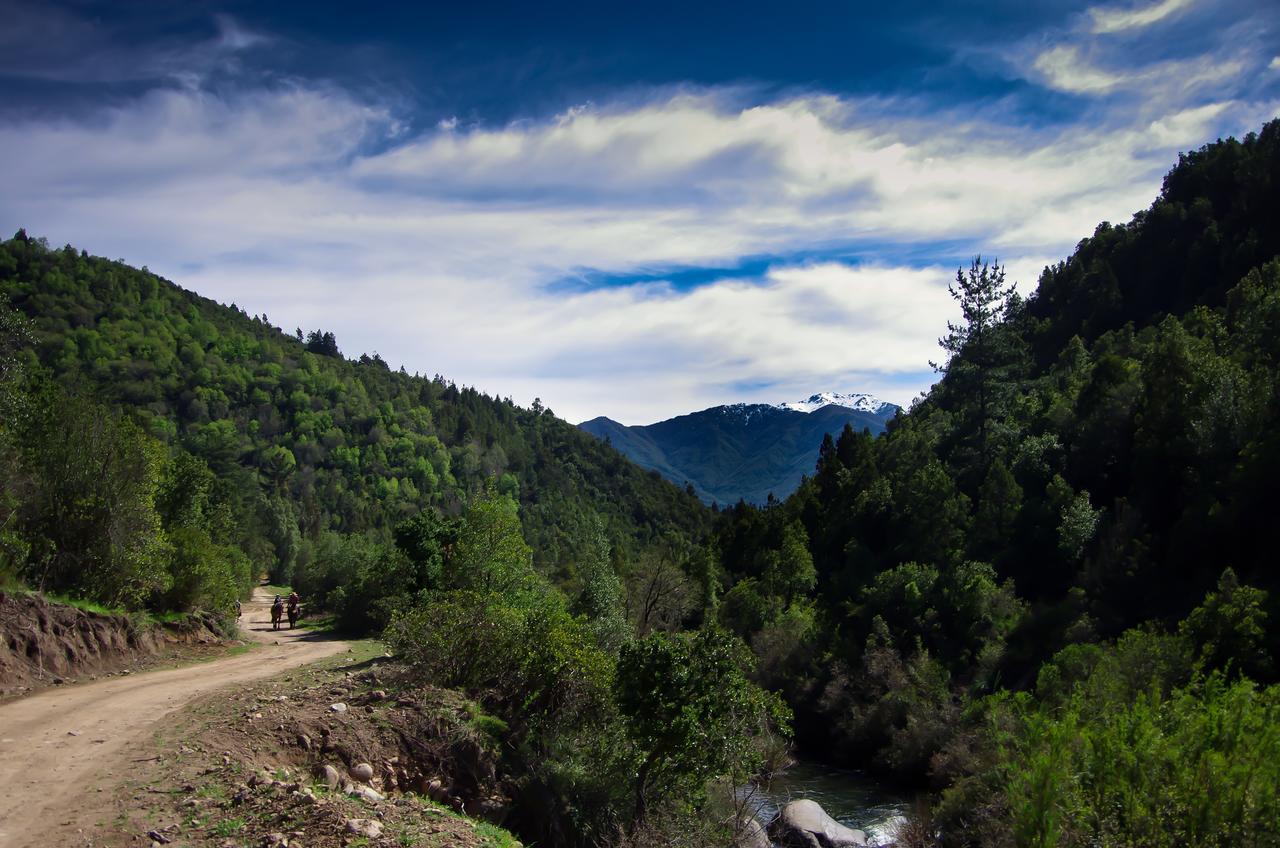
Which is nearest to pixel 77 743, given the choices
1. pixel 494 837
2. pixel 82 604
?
pixel 494 837

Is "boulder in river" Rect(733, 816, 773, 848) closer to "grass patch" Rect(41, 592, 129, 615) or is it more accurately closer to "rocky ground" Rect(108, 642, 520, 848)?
"rocky ground" Rect(108, 642, 520, 848)

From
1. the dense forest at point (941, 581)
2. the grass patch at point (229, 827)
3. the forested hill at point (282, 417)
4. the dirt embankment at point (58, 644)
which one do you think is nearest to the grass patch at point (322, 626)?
the dense forest at point (941, 581)

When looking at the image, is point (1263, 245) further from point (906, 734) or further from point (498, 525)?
point (498, 525)

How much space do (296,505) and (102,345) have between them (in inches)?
2155

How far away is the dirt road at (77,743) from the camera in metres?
10.5

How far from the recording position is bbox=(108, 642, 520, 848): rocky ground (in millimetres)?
11055

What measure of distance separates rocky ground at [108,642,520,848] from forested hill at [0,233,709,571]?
3716 inches

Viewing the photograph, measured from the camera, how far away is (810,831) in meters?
26.4

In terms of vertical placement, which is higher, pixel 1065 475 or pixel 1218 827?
pixel 1065 475

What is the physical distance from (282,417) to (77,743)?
161 m

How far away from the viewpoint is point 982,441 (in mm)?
65500

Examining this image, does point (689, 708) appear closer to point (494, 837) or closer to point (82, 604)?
point (494, 837)

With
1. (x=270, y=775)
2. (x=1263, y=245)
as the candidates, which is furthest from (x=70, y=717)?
(x=1263, y=245)

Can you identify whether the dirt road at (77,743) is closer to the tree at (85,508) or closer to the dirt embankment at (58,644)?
the dirt embankment at (58,644)
